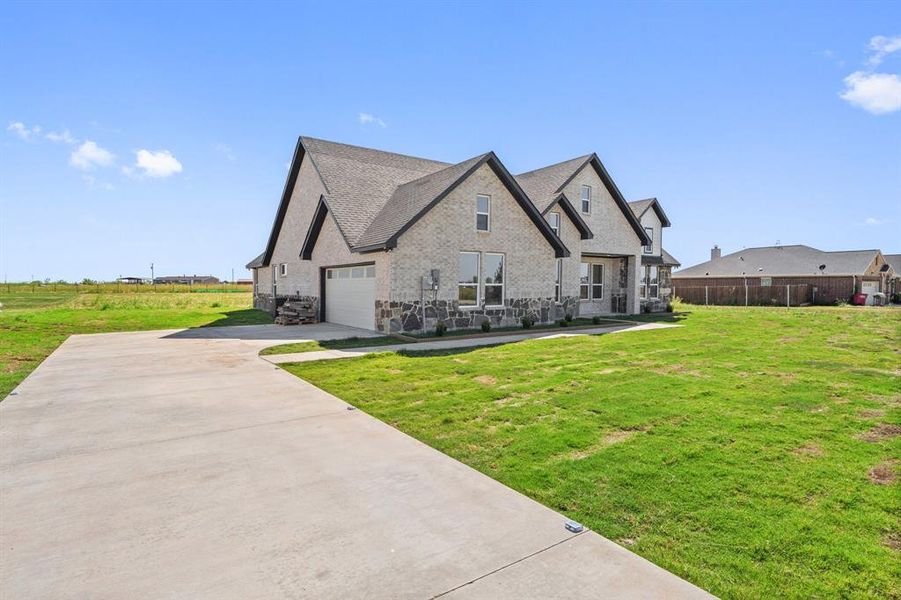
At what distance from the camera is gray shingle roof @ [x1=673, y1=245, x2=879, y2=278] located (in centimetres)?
3581

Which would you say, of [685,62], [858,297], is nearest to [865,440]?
[685,62]

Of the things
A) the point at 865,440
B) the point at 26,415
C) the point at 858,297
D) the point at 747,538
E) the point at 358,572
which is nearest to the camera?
the point at 358,572

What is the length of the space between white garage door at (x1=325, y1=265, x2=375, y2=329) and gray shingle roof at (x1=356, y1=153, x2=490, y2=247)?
1.47 m

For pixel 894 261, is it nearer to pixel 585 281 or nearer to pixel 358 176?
pixel 585 281

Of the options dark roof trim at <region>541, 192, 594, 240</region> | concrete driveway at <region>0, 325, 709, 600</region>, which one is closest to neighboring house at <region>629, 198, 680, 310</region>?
dark roof trim at <region>541, 192, 594, 240</region>

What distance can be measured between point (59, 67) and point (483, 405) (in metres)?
15.8

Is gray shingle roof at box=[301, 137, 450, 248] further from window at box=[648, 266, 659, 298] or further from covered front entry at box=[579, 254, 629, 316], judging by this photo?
window at box=[648, 266, 659, 298]

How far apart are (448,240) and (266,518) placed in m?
13.1

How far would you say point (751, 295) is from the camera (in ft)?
120

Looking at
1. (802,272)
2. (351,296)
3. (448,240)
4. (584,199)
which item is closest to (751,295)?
(802,272)

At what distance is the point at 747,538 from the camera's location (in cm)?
324

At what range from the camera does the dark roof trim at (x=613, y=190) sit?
21547 mm

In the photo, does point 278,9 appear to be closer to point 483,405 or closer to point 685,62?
point 685,62

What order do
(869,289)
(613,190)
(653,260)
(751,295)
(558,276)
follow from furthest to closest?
1. (751,295)
2. (869,289)
3. (653,260)
4. (613,190)
5. (558,276)
